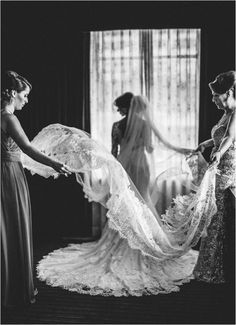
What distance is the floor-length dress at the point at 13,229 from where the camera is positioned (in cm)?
245

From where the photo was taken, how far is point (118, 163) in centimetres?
284

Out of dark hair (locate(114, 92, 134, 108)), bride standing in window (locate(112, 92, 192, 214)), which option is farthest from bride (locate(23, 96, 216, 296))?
dark hair (locate(114, 92, 134, 108))

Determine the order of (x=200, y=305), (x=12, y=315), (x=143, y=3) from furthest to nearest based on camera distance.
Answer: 1. (x=143, y=3)
2. (x=200, y=305)
3. (x=12, y=315)

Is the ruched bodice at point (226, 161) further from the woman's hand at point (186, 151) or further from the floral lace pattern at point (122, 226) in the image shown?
the woman's hand at point (186, 151)

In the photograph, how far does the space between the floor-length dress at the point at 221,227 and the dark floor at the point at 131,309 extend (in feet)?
0.52

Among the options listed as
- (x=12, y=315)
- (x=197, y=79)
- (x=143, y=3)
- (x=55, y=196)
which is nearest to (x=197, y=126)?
(x=197, y=79)

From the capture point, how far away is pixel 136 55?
4.45m

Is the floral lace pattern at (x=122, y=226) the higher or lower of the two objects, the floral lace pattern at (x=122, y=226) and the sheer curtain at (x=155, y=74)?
the lower

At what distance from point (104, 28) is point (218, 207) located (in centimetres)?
251

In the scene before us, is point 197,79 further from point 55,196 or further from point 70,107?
point 55,196

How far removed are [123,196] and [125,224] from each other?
8.4 inches

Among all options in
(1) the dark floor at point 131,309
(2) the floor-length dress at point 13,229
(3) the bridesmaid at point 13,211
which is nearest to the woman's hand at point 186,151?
(1) the dark floor at point 131,309

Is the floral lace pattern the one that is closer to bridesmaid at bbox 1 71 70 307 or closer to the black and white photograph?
the black and white photograph

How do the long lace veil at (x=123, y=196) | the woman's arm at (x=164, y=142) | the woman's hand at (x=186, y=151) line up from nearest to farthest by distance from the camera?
the long lace veil at (x=123, y=196) < the woman's arm at (x=164, y=142) < the woman's hand at (x=186, y=151)
